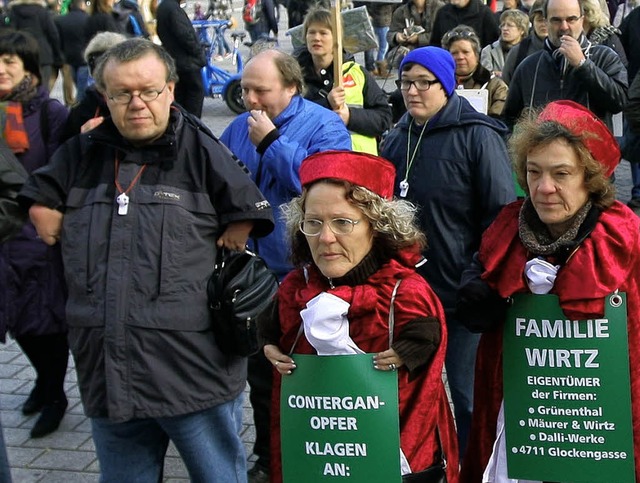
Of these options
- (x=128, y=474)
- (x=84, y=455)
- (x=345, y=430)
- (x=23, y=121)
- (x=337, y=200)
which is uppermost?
(x=23, y=121)

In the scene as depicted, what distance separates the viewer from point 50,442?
5164 millimetres

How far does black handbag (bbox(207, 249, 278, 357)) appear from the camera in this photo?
3355 millimetres

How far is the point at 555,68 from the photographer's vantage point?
6.40 meters

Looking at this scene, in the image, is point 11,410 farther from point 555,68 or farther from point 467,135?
point 555,68

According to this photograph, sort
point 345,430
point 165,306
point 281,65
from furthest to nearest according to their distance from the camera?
point 281,65
point 165,306
point 345,430

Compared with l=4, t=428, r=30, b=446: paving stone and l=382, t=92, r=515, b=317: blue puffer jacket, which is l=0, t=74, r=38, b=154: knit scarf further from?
l=382, t=92, r=515, b=317: blue puffer jacket

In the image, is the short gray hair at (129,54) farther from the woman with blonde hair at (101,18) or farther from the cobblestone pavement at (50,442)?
the woman with blonde hair at (101,18)

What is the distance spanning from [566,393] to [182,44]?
8.79 meters

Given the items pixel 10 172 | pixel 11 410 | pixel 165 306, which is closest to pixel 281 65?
pixel 10 172

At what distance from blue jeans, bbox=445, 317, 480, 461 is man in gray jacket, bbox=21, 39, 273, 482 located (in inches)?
45.1

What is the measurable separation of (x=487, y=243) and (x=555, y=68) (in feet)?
10.8

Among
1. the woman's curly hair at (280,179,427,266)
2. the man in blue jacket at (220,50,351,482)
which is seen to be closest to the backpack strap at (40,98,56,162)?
the man in blue jacket at (220,50,351,482)

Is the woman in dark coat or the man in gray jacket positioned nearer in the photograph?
the man in gray jacket

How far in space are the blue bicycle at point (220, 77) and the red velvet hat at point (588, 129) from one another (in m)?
9.33
